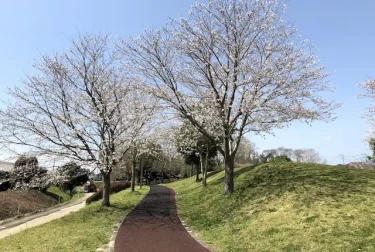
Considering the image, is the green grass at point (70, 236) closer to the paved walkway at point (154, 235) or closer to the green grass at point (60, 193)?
the paved walkway at point (154, 235)

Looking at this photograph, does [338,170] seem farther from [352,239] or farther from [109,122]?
[109,122]

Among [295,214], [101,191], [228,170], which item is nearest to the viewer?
[295,214]

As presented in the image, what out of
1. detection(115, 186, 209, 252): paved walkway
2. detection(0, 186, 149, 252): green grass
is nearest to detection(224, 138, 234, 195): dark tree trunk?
detection(115, 186, 209, 252): paved walkway

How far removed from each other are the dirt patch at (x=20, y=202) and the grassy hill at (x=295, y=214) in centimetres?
1343

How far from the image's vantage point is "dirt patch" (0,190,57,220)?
72.9 feet

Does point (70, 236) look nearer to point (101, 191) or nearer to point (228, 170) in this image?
point (228, 170)

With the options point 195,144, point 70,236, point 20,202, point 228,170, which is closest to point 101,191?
point 20,202

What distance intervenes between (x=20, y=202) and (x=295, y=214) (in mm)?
22424

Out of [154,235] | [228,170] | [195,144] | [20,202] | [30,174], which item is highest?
[195,144]

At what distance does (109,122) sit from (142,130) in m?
2.39

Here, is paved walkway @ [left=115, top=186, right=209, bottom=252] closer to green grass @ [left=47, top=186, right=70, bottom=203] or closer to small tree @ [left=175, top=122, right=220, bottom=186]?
small tree @ [left=175, top=122, right=220, bottom=186]

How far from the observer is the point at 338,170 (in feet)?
55.2

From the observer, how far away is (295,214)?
35.0 feet

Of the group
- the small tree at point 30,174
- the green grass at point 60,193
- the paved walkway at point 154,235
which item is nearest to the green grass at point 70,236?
the paved walkway at point 154,235
